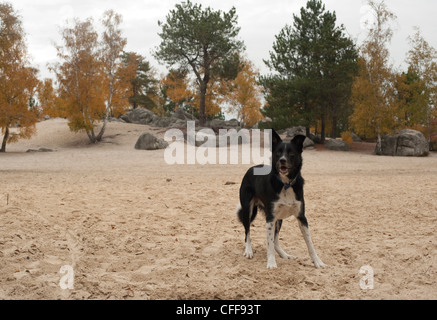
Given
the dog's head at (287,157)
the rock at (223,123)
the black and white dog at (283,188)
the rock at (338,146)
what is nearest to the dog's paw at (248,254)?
the black and white dog at (283,188)

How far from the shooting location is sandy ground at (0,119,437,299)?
3.92 metres

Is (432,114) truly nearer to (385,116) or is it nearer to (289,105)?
(385,116)

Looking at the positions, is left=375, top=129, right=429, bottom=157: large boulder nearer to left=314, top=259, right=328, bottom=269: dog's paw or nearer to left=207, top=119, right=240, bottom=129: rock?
left=207, top=119, right=240, bottom=129: rock

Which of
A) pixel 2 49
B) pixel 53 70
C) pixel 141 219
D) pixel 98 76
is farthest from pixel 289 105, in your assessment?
pixel 141 219

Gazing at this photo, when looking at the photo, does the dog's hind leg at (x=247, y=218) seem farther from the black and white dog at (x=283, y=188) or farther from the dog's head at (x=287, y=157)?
the dog's head at (x=287, y=157)

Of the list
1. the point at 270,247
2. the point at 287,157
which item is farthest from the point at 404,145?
the point at 287,157

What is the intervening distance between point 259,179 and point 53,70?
2929 cm

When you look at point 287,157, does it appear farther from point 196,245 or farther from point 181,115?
point 181,115

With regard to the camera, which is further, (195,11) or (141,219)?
(195,11)

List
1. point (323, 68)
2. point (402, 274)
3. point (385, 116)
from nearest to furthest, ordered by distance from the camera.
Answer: point (402, 274), point (385, 116), point (323, 68)

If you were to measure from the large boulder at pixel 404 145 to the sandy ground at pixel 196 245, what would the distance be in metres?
17.6

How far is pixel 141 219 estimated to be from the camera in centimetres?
690

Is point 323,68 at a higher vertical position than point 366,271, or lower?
higher

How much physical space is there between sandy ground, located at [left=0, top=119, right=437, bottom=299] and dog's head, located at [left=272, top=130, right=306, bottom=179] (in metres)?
1.19
